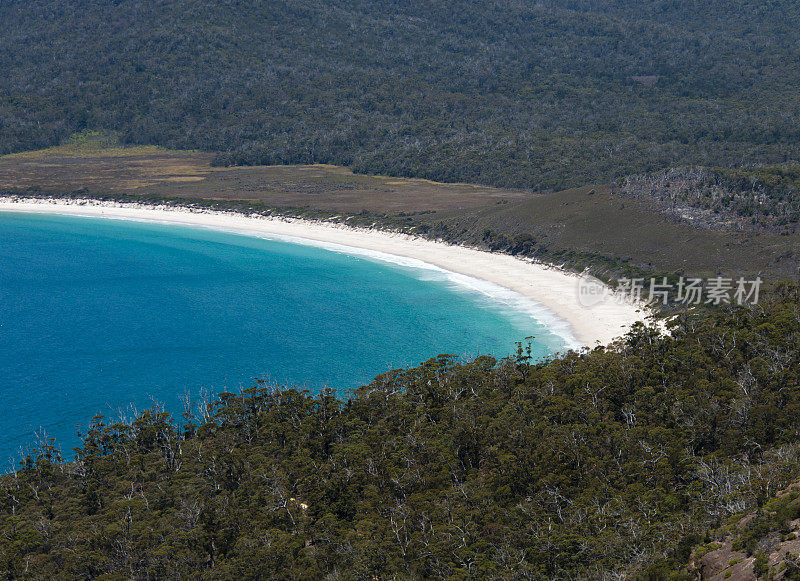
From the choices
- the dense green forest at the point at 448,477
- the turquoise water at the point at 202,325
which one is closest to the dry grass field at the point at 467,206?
the turquoise water at the point at 202,325

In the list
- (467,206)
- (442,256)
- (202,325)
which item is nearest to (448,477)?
(202,325)

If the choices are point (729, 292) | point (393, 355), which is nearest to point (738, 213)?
point (729, 292)

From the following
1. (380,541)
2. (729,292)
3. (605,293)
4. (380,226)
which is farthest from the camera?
(380,226)

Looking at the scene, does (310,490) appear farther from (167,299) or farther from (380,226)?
(380,226)

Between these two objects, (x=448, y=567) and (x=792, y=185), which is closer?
(x=448, y=567)

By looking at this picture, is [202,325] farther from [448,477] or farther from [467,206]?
[467,206]

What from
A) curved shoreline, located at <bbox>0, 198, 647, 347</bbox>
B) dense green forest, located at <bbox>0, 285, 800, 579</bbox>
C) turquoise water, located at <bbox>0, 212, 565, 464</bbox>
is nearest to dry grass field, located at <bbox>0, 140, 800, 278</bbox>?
curved shoreline, located at <bbox>0, 198, 647, 347</bbox>

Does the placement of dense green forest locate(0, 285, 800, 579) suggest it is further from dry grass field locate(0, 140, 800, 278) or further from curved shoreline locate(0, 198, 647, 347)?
dry grass field locate(0, 140, 800, 278)
